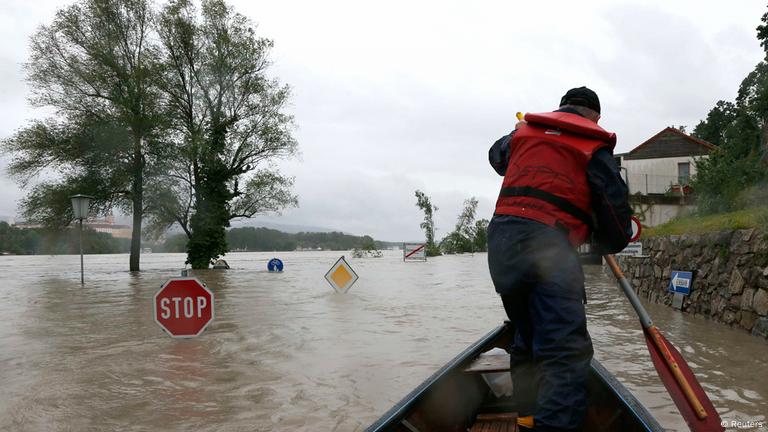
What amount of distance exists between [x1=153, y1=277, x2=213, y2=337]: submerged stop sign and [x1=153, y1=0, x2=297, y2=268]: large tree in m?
23.3

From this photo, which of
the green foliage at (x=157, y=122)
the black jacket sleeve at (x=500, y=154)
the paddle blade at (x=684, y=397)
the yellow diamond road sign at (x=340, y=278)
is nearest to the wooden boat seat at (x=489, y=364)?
the paddle blade at (x=684, y=397)

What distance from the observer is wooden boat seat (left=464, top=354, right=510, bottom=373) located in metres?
4.10

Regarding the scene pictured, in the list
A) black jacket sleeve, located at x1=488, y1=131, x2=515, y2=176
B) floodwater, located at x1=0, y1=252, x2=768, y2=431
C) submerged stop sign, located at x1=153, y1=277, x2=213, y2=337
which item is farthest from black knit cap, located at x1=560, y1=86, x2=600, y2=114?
submerged stop sign, located at x1=153, y1=277, x2=213, y2=337

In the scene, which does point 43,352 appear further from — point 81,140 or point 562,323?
point 81,140

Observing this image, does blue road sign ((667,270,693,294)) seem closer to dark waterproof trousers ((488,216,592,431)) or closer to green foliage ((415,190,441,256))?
dark waterproof trousers ((488,216,592,431))

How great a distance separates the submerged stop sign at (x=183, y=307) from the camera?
7.51m

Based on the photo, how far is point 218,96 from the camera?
106 feet

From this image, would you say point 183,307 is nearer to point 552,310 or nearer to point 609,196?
point 552,310

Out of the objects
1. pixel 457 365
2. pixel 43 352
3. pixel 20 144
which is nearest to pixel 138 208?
pixel 20 144

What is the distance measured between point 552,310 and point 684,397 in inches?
46.9

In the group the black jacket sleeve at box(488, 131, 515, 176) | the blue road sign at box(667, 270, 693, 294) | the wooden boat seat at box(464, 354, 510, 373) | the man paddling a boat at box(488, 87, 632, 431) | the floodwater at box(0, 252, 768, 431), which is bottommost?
the floodwater at box(0, 252, 768, 431)

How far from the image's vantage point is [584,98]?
3184 millimetres

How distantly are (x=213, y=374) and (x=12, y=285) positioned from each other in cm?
1934

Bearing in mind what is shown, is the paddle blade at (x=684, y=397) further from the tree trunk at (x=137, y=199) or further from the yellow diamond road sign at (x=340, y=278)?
the tree trunk at (x=137, y=199)
